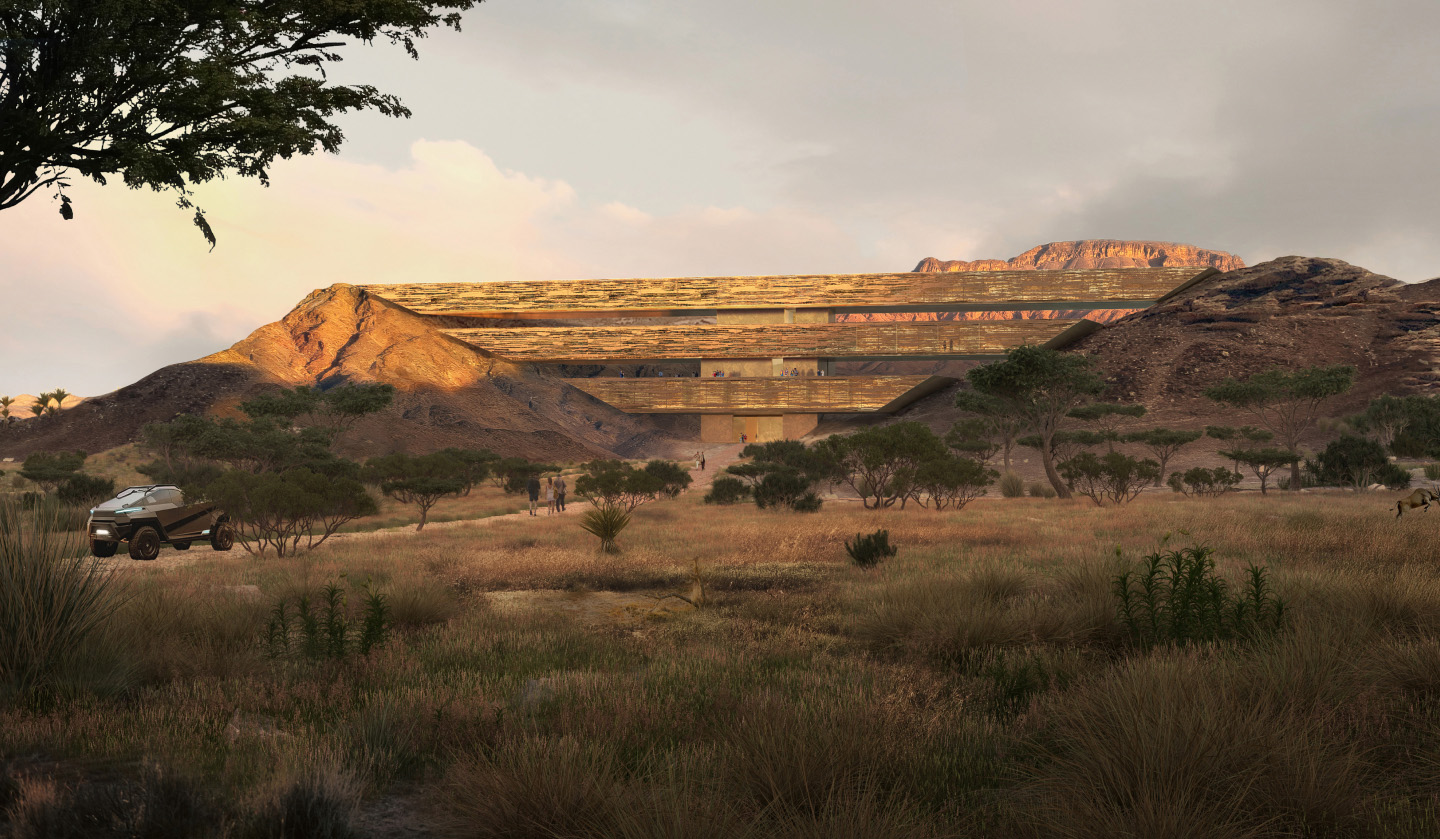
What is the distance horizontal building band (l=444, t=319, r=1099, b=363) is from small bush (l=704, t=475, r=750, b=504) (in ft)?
135

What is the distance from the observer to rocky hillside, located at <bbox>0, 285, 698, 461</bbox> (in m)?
70.6

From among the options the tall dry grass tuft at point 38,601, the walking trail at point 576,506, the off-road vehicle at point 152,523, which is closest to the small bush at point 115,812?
the tall dry grass tuft at point 38,601

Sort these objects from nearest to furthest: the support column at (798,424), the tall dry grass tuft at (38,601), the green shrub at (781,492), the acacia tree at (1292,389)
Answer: the tall dry grass tuft at (38,601), the green shrub at (781,492), the acacia tree at (1292,389), the support column at (798,424)

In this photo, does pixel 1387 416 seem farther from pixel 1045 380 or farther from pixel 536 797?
pixel 536 797

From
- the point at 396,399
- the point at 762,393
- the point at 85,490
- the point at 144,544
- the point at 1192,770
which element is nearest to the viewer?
the point at 1192,770

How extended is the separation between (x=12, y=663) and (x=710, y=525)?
56.0ft

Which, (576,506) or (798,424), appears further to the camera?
(798,424)

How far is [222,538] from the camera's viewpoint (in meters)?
19.0

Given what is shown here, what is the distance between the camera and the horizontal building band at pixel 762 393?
242 feet

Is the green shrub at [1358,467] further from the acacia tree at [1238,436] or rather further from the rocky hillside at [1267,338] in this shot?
the rocky hillside at [1267,338]

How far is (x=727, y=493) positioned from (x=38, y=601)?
27.8m

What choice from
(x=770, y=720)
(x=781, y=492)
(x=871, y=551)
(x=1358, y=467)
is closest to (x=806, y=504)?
(x=781, y=492)

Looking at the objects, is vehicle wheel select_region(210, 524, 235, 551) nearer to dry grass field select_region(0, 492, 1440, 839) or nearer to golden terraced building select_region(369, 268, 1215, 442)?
dry grass field select_region(0, 492, 1440, 839)

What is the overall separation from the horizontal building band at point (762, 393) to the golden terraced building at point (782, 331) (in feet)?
0.35
